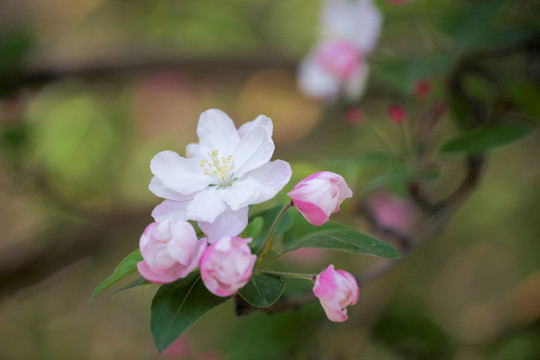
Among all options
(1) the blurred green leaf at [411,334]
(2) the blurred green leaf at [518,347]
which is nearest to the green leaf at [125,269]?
(1) the blurred green leaf at [411,334]

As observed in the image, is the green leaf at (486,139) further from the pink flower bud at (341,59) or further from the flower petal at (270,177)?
the pink flower bud at (341,59)

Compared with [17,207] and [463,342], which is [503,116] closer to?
[463,342]

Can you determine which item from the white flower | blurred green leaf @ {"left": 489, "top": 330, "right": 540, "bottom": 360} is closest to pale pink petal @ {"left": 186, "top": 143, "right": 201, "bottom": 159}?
A: the white flower

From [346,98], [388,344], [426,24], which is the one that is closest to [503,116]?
[426,24]

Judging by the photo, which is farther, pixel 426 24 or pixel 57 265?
pixel 57 265

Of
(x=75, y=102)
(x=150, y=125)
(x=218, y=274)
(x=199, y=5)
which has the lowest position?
(x=150, y=125)

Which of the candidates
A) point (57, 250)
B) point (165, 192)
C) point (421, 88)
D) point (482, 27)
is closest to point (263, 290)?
point (165, 192)

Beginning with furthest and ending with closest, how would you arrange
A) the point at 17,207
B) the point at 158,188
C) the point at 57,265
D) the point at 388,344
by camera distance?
1. the point at 17,207
2. the point at 57,265
3. the point at 388,344
4. the point at 158,188

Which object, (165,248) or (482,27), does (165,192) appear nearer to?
(165,248)
